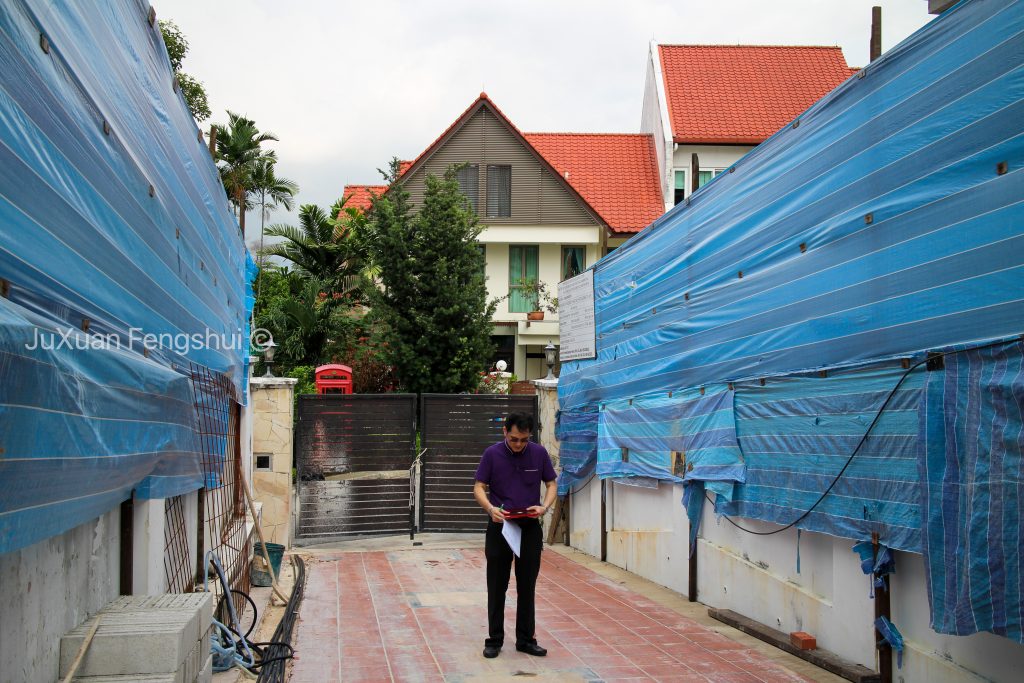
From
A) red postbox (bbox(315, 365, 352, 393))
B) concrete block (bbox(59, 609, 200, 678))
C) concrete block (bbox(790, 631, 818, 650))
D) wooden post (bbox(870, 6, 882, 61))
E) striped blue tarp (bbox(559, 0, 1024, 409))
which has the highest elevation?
wooden post (bbox(870, 6, 882, 61))

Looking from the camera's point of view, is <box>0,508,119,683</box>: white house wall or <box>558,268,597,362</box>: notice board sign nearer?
<box>0,508,119,683</box>: white house wall

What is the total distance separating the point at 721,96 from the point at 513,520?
2251cm

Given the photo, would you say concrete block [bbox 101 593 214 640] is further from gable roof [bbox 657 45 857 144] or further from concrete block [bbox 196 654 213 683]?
gable roof [bbox 657 45 857 144]

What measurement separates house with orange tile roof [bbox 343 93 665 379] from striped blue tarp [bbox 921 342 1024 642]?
20.6 m

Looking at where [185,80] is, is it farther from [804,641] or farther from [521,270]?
[804,641]

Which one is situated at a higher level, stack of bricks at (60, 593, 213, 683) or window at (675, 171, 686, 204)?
window at (675, 171, 686, 204)

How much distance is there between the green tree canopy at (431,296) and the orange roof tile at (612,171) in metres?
6.97

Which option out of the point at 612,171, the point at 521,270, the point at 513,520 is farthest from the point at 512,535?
the point at 612,171

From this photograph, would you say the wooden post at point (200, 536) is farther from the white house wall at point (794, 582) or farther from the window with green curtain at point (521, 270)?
the window with green curtain at point (521, 270)

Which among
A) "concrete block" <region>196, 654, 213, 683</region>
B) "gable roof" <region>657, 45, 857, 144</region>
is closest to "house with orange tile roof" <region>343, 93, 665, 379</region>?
"gable roof" <region>657, 45, 857, 144</region>

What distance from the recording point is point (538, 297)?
85.8 ft

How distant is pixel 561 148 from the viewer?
2928cm

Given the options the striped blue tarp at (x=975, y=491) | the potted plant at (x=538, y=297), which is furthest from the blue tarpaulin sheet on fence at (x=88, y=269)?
the potted plant at (x=538, y=297)

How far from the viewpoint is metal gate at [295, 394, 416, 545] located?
591 inches
